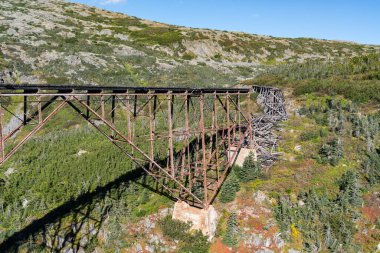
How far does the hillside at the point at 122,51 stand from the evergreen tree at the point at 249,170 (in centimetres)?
3578

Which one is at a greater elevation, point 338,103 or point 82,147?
point 338,103

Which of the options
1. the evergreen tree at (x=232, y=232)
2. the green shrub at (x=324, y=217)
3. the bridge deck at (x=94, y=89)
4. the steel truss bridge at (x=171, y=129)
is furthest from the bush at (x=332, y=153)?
the evergreen tree at (x=232, y=232)

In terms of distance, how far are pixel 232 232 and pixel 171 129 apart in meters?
7.80

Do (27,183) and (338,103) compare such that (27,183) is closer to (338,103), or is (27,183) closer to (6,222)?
(6,222)

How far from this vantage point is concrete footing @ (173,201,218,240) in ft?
70.2

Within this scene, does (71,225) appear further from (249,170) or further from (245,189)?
(249,170)

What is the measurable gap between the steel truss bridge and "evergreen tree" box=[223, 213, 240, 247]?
1.86 meters

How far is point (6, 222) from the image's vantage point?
24.0 meters

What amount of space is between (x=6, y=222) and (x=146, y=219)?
10.3 m

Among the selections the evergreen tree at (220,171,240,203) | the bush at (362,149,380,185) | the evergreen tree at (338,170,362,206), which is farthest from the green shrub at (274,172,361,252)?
the evergreen tree at (220,171,240,203)

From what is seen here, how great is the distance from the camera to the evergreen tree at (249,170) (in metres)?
26.6

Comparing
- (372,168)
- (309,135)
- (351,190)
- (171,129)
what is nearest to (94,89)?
(171,129)

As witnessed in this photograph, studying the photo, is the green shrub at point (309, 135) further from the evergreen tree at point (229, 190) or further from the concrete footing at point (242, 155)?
the evergreen tree at point (229, 190)

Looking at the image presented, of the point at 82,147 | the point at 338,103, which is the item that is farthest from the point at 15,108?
the point at 338,103
